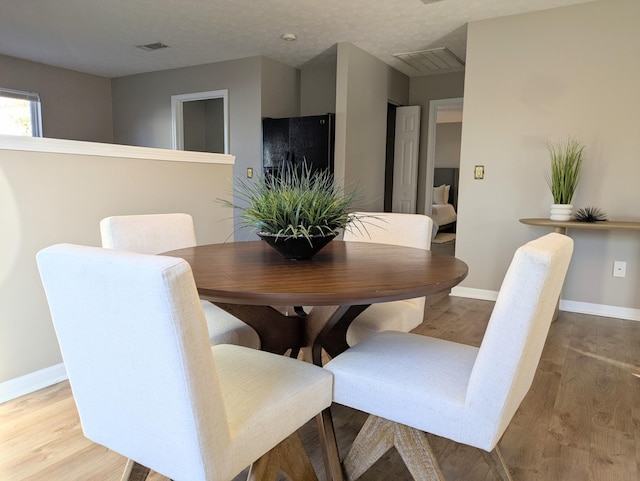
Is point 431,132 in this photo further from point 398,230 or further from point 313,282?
point 313,282

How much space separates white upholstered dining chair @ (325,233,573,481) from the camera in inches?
38.4

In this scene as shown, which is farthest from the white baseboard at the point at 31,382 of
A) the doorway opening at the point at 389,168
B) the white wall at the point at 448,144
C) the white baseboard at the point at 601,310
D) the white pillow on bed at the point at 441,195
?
the white wall at the point at 448,144

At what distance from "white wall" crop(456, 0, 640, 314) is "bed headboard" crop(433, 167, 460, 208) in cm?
544

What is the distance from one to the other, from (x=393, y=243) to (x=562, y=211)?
1695 millimetres

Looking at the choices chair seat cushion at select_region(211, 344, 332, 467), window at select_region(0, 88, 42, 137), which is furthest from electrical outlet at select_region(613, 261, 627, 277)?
window at select_region(0, 88, 42, 137)

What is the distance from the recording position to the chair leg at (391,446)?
1215 millimetres

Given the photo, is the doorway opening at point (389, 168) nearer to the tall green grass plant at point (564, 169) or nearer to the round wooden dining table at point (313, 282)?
the tall green grass plant at point (564, 169)

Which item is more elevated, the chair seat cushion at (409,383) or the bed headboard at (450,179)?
the bed headboard at (450,179)

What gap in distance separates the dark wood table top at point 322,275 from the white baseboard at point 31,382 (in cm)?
108

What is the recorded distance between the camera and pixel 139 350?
2.77 ft

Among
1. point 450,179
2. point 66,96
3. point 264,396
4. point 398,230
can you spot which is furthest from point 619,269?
point 66,96

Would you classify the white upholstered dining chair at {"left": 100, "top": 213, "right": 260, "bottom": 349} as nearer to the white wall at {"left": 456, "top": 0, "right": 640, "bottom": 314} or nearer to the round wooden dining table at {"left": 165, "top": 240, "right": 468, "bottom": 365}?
the round wooden dining table at {"left": 165, "top": 240, "right": 468, "bottom": 365}

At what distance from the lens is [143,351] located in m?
0.84

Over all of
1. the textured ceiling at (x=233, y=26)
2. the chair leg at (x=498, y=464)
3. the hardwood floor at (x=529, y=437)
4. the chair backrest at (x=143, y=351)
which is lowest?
the hardwood floor at (x=529, y=437)
